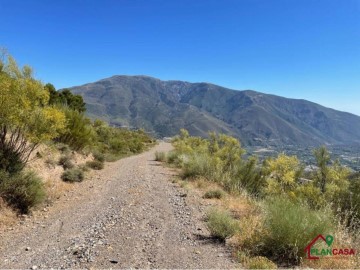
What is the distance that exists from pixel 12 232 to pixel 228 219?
5.69 meters

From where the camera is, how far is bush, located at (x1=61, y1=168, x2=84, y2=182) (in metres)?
13.7

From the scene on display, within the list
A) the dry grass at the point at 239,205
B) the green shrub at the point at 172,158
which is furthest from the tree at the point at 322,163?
the green shrub at the point at 172,158

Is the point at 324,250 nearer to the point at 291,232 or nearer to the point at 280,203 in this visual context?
the point at 291,232

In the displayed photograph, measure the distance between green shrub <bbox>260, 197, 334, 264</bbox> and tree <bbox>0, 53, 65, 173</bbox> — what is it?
25.2ft

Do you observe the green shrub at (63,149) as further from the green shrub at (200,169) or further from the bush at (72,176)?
the green shrub at (200,169)

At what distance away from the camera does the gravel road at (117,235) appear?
5.76 m

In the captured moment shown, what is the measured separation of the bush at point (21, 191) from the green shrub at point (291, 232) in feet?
23.6

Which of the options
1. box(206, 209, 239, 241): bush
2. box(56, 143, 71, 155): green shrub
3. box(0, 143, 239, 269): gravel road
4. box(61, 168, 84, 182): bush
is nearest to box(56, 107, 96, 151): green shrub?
box(56, 143, 71, 155): green shrub

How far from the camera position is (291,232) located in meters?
5.62

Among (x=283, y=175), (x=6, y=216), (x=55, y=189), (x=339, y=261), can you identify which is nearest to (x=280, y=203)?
(x=339, y=261)

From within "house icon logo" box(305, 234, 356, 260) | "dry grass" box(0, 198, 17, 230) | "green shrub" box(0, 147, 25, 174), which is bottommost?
"dry grass" box(0, 198, 17, 230)

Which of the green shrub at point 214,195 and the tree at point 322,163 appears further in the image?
the tree at point 322,163

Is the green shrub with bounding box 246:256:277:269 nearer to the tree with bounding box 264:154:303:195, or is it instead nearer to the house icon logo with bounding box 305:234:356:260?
the house icon logo with bounding box 305:234:356:260

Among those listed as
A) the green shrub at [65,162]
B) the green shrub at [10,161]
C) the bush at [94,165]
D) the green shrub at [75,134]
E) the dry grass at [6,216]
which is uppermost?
the green shrub at [75,134]
